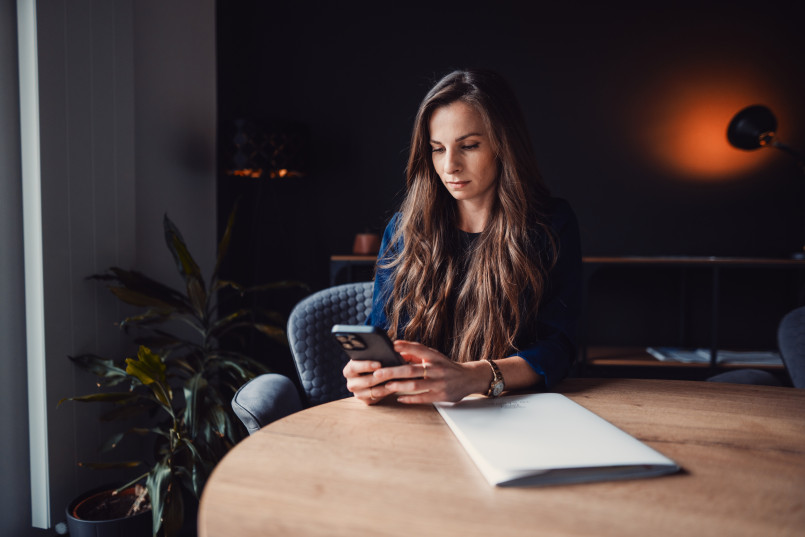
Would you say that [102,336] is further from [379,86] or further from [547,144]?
[547,144]

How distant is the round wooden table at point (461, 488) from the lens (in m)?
0.56

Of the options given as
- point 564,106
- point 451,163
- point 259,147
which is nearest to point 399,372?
point 451,163

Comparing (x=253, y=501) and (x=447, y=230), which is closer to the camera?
(x=253, y=501)

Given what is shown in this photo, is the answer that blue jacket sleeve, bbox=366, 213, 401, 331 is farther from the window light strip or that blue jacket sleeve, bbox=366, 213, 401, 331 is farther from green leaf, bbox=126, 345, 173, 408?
the window light strip

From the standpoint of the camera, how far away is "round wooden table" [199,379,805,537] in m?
0.56

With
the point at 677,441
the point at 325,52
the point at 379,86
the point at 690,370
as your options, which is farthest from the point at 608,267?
the point at 677,441

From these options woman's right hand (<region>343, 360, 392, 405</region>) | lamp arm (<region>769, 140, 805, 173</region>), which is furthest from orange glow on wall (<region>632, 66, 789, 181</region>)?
woman's right hand (<region>343, 360, 392, 405</region>)

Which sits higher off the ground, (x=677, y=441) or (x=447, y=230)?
(x=447, y=230)

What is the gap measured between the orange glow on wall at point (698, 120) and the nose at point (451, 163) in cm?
204

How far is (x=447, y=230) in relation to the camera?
5.11 ft

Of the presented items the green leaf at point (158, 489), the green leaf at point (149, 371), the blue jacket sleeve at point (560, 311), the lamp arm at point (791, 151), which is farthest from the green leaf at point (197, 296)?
the lamp arm at point (791, 151)

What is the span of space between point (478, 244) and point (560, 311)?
294mm

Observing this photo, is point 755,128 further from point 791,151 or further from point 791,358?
point 791,358

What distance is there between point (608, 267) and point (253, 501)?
9.08ft
